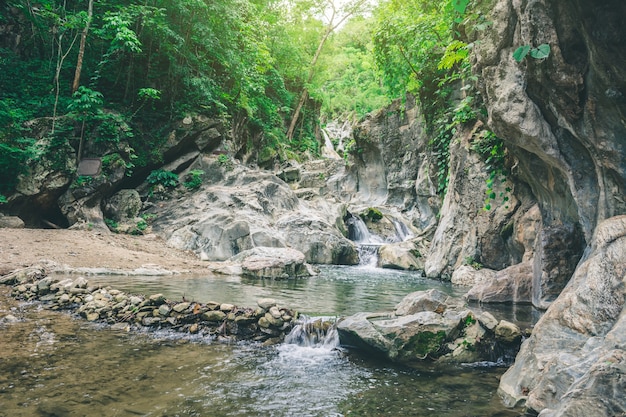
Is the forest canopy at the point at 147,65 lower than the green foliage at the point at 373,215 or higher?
higher

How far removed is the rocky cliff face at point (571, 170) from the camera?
11.8 feet

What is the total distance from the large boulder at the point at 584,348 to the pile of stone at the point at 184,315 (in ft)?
11.0

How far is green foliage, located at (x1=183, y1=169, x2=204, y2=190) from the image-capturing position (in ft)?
58.7

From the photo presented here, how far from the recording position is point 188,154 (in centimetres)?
1886

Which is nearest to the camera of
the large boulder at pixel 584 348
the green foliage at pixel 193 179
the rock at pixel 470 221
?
the large boulder at pixel 584 348

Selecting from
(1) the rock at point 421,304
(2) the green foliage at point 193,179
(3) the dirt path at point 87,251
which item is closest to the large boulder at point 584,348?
(1) the rock at point 421,304

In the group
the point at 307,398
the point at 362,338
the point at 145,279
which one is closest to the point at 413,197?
the point at 145,279

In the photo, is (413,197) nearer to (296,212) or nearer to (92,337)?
(296,212)

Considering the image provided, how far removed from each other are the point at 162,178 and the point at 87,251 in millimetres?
6433

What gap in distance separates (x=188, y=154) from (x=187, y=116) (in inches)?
68.7

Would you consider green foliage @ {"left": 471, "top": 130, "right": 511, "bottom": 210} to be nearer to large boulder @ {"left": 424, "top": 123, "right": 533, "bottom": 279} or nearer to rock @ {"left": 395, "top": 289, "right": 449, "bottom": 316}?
large boulder @ {"left": 424, "top": 123, "right": 533, "bottom": 279}

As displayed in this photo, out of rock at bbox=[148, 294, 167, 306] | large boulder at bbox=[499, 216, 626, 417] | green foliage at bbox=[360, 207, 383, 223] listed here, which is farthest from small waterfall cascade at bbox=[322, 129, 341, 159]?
large boulder at bbox=[499, 216, 626, 417]

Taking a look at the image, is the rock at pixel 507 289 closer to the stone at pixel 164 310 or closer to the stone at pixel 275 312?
the stone at pixel 275 312

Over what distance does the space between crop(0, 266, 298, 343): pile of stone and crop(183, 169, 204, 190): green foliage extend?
10.7 meters
